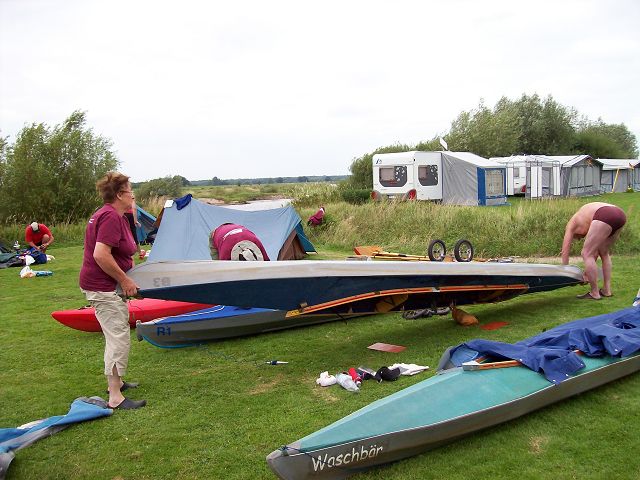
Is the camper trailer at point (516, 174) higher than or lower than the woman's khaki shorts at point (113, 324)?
higher

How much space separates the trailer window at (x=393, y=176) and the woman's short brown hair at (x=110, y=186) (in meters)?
20.0

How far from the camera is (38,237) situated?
46.7ft

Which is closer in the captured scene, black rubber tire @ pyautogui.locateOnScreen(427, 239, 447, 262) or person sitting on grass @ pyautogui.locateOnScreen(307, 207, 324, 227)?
black rubber tire @ pyautogui.locateOnScreen(427, 239, 447, 262)

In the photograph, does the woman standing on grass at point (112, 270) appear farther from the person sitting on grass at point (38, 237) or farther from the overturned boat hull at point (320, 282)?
the person sitting on grass at point (38, 237)

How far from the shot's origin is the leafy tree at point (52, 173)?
19391mm

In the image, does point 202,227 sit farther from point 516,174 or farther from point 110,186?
point 516,174

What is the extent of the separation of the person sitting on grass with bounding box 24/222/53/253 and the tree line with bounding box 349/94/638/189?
17.8 metres

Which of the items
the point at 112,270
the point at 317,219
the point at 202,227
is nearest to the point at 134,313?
the point at 112,270

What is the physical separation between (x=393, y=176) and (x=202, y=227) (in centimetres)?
1494

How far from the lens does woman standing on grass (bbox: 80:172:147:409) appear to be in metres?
4.11

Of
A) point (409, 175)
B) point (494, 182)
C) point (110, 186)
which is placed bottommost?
point (494, 182)

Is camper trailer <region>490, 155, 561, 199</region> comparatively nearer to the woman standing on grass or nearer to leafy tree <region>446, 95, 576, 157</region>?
leafy tree <region>446, 95, 576, 157</region>

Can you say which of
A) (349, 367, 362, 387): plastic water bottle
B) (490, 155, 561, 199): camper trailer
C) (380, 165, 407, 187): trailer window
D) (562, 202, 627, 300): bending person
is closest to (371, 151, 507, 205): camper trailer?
(380, 165, 407, 187): trailer window

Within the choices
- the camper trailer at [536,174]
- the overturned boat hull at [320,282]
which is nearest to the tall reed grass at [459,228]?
the overturned boat hull at [320,282]
